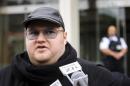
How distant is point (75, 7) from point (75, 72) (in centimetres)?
1086

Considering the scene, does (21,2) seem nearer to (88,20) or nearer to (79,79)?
(88,20)

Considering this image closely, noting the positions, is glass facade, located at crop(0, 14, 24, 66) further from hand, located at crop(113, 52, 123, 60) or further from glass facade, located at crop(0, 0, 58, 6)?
hand, located at crop(113, 52, 123, 60)

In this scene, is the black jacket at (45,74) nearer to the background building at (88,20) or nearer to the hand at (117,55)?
the hand at (117,55)

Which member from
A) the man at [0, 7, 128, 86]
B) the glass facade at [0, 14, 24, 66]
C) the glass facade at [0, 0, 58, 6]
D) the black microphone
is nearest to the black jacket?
the man at [0, 7, 128, 86]

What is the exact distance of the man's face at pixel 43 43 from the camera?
8.35ft

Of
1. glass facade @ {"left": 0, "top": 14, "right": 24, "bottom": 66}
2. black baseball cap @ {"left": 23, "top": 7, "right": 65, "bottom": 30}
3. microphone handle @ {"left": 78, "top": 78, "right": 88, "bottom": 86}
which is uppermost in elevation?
black baseball cap @ {"left": 23, "top": 7, "right": 65, "bottom": 30}

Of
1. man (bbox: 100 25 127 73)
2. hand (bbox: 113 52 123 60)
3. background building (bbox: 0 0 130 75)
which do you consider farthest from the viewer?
background building (bbox: 0 0 130 75)

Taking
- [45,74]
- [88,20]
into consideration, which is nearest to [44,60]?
[45,74]

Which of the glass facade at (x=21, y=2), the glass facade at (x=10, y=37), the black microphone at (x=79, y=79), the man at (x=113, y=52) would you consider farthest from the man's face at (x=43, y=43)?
the glass facade at (x=10, y=37)

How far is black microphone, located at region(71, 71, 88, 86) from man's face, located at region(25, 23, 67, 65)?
0.63 ft

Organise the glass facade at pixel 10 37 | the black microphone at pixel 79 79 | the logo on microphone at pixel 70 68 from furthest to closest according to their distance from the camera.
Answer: the glass facade at pixel 10 37 → the logo on microphone at pixel 70 68 → the black microphone at pixel 79 79

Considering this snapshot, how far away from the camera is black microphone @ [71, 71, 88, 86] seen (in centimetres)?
240

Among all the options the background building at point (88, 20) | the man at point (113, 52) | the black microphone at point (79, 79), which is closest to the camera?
the black microphone at point (79, 79)

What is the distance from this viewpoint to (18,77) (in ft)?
8.64
